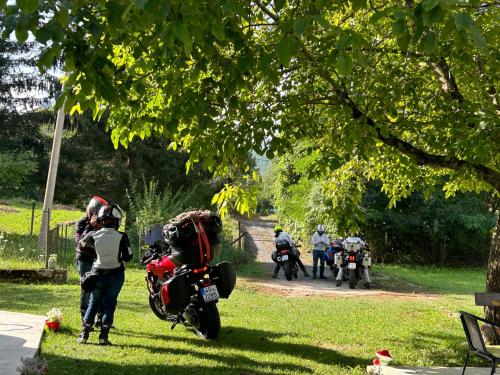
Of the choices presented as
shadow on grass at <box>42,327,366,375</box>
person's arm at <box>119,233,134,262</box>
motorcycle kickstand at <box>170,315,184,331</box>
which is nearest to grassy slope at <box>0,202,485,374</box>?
shadow on grass at <box>42,327,366,375</box>

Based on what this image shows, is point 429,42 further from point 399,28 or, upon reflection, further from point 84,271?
point 84,271

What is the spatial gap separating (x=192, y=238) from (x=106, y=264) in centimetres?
120

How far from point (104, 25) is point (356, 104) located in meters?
3.83

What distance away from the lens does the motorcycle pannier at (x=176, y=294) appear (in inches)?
293

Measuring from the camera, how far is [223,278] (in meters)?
7.89

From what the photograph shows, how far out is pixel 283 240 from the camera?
1759cm

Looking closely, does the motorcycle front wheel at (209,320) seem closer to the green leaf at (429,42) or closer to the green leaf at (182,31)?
the green leaf at (182,31)

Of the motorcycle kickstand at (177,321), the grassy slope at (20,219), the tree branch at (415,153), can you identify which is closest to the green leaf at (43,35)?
the tree branch at (415,153)

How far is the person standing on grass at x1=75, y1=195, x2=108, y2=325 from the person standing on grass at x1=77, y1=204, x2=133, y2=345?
36cm

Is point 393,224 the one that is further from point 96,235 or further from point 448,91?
point 96,235

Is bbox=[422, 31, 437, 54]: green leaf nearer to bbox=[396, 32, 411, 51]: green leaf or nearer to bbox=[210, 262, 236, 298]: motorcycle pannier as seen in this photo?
bbox=[396, 32, 411, 51]: green leaf

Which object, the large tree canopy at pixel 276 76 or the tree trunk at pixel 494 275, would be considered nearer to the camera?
the large tree canopy at pixel 276 76

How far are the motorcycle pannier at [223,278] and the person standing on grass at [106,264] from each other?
1.24m

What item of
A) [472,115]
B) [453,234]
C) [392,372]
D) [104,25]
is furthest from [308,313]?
[453,234]
